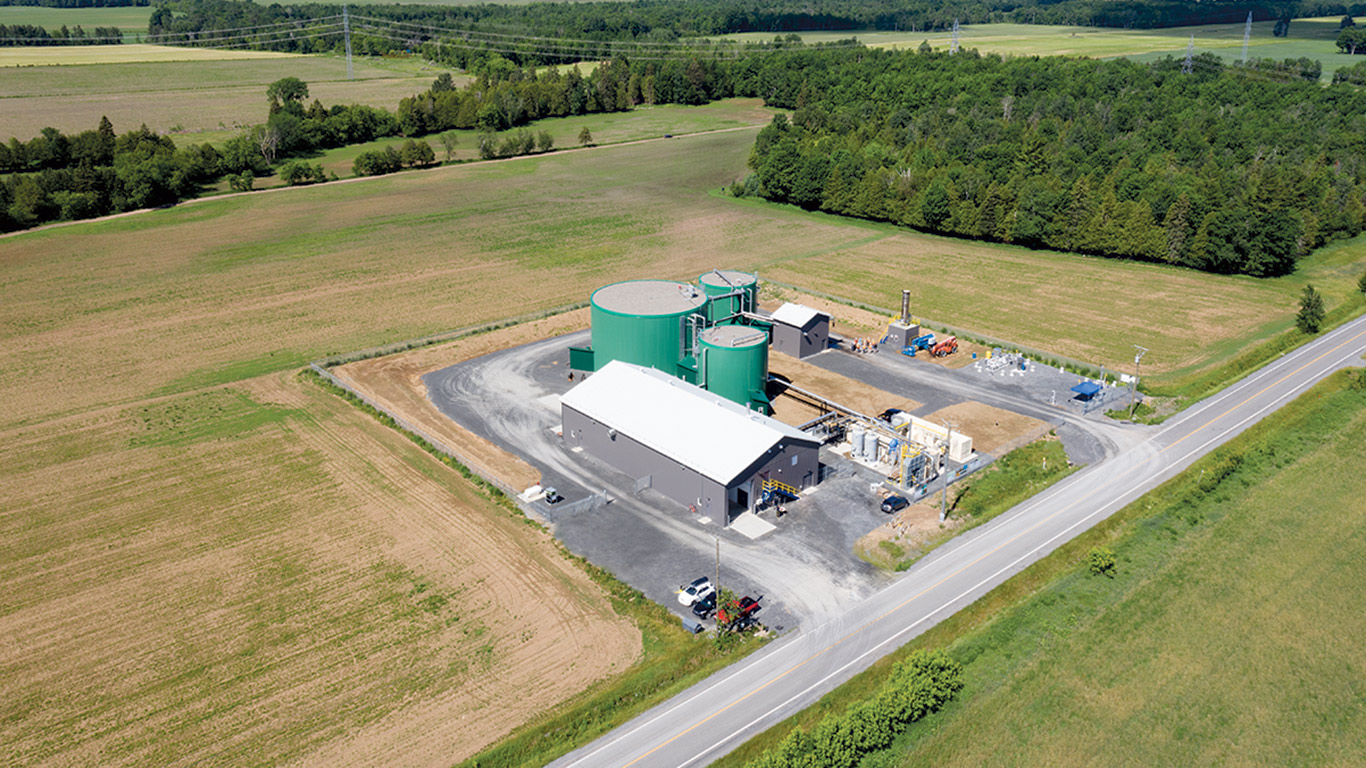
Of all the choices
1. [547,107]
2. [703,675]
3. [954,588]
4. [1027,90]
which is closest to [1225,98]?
[1027,90]

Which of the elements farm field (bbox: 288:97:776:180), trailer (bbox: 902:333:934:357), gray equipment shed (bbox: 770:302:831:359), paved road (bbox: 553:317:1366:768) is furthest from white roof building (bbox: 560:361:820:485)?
farm field (bbox: 288:97:776:180)

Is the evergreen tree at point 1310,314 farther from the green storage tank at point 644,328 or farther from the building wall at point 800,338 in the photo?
the green storage tank at point 644,328

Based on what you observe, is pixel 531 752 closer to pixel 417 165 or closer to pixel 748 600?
pixel 748 600

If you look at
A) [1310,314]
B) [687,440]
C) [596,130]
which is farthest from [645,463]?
[596,130]

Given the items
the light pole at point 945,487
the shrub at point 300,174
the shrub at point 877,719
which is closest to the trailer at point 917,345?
the light pole at point 945,487

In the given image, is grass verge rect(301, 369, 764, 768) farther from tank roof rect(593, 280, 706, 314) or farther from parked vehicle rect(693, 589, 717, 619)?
tank roof rect(593, 280, 706, 314)

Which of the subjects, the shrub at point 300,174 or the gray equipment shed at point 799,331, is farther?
the shrub at point 300,174

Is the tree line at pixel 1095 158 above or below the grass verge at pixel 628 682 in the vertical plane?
above
